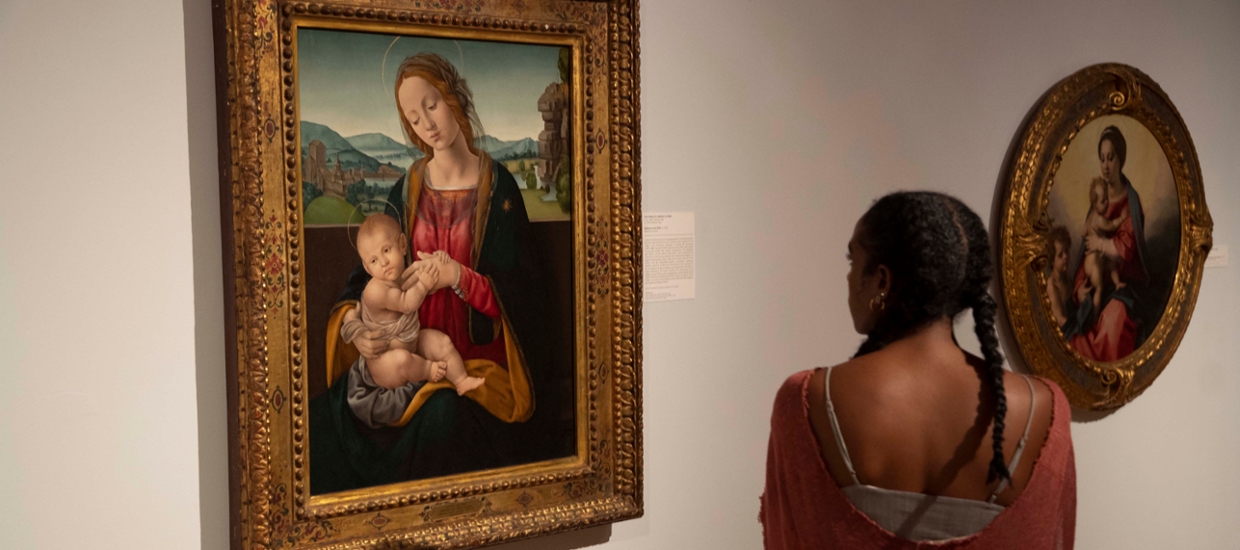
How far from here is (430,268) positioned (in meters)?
2.82

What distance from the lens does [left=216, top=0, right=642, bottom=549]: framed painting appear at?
2564mm

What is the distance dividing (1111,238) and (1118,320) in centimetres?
39

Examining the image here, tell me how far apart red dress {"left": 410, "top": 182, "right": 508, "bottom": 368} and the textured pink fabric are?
86cm

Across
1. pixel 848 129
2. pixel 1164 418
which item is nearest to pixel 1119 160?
pixel 1164 418

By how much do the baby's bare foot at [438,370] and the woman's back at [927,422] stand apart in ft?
3.44

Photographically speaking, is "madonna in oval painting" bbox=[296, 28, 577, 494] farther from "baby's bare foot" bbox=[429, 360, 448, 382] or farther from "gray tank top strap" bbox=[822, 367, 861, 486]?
"gray tank top strap" bbox=[822, 367, 861, 486]

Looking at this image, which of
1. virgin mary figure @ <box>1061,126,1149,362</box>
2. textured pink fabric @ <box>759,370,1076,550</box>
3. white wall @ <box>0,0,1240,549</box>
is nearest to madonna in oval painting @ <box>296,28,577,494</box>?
white wall @ <box>0,0,1240,549</box>

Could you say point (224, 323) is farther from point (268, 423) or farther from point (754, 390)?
point (754, 390)

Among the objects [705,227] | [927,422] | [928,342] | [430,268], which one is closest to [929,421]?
[927,422]

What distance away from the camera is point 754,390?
11.6 ft

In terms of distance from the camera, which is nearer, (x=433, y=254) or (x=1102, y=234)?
(x=433, y=254)

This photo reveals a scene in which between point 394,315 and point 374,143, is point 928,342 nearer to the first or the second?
point 394,315

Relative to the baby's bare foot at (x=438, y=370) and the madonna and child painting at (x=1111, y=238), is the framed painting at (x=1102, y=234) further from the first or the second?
the baby's bare foot at (x=438, y=370)

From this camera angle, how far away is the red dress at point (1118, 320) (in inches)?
180
